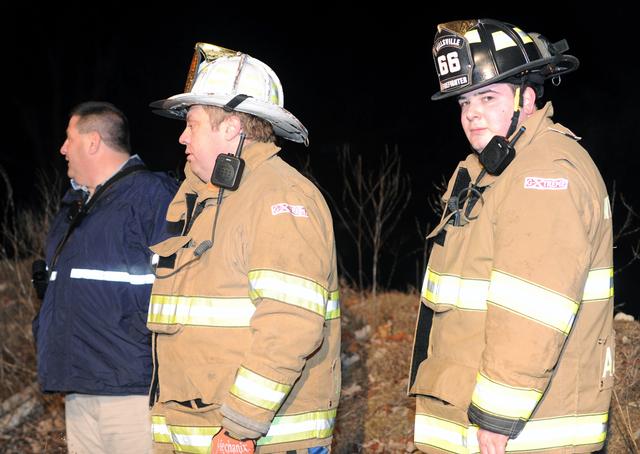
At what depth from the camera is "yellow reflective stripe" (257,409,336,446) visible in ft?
10.0

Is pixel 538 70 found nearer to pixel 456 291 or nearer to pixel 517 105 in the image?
pixel 517 105

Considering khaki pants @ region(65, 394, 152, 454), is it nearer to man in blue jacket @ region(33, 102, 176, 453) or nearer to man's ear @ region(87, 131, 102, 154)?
man in blue jacket @ region(33, 102, 176, 453)

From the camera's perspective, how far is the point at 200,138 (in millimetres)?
3299

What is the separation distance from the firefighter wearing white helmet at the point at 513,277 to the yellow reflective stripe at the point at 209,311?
2.11 feet

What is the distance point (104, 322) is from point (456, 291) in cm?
213

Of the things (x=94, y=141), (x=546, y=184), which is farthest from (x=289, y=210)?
(x=94, y=141)

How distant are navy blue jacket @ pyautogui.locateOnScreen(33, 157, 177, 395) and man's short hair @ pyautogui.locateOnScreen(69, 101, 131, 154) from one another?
0.48 m

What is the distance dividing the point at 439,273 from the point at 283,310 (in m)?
0.57

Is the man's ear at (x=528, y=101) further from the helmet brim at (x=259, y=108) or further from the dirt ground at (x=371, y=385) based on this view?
the dirt ground at (x=371, y=385)

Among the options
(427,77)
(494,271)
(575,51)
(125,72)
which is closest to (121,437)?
(494,271)

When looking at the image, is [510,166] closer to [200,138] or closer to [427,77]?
[200,138]

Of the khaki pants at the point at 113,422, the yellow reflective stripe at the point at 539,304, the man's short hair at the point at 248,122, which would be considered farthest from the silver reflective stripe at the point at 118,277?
the yellow reflective stripe at the point at 539,304

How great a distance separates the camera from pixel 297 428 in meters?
3.09

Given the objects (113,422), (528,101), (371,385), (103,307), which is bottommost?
(371,385)
